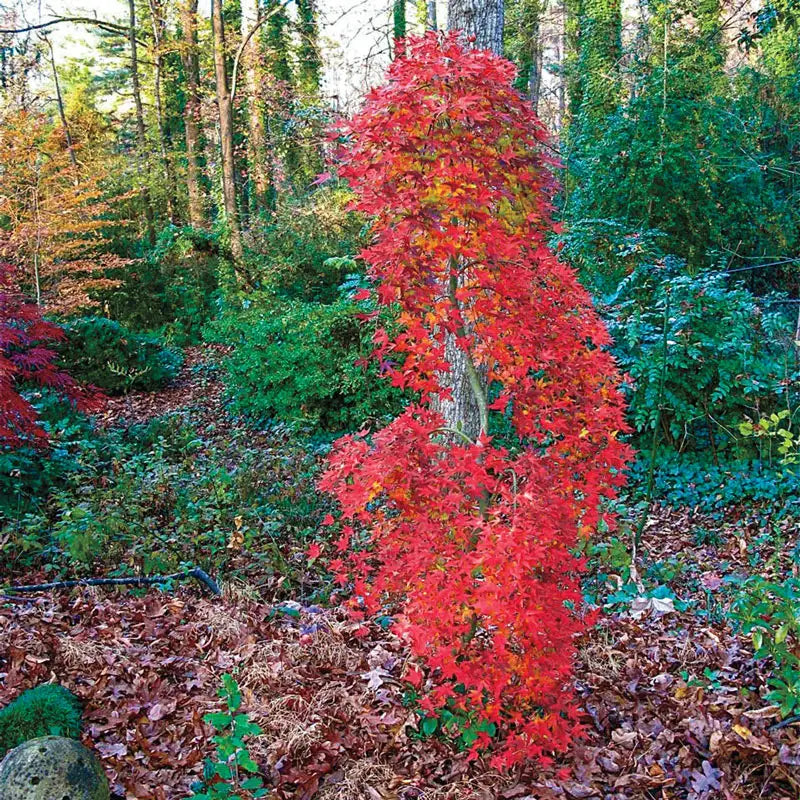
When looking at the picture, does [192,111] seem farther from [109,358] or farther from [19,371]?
[19,371]

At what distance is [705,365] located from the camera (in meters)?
6.51

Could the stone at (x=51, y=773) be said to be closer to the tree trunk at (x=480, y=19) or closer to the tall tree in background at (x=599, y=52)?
the tree trunk at (x=480, y=19)

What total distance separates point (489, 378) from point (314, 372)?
17.3ft

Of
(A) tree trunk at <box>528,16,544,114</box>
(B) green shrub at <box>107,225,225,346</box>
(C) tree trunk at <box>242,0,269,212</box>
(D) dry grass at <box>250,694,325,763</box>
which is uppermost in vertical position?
(A) tree trunk at <box>528,16,544,114</box>

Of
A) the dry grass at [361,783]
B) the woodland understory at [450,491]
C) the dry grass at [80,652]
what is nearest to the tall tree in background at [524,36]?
the woodland understory at [450,491]

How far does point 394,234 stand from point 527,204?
A: 2.00 feet

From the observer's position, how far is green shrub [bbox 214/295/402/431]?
7.88m

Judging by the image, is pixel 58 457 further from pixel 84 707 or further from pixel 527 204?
pixel 527 204

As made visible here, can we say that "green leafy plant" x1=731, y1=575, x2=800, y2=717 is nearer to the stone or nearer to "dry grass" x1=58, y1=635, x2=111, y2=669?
the stone

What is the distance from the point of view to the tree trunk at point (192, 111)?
1522cm

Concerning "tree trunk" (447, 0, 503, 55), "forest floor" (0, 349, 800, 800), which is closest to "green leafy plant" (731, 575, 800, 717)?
"forest floor" (0, 349, 800, 800)

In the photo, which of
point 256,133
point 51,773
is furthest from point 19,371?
point 256,133

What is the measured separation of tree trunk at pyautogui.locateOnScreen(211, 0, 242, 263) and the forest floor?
31.6ft

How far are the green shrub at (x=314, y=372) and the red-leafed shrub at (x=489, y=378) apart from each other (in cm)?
Answer: 472
